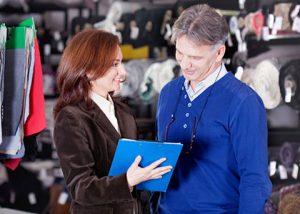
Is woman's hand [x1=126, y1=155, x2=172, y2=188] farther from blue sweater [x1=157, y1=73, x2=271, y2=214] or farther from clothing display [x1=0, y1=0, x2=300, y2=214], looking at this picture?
blue sweater [x1=157, y1=73, x2=271, y2=214]

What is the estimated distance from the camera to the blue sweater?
1653 millimetres

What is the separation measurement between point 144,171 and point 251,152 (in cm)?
36

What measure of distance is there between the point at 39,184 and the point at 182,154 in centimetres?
198

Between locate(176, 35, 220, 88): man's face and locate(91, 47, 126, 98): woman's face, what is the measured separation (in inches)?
9.0

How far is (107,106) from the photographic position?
192cm

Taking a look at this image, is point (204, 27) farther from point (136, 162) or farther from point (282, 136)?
point (282, 136)

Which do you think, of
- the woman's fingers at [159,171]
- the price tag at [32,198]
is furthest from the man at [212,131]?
the price tag at [32,198]

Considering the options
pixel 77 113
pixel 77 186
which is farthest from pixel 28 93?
pixel 77 186

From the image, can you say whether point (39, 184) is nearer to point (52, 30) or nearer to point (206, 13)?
point (52, 30)

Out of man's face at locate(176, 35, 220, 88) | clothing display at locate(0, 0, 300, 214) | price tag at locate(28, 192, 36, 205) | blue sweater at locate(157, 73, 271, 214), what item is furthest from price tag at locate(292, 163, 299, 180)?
price tag at locate(28, 192, 36, 205)

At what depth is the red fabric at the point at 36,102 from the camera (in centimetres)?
198

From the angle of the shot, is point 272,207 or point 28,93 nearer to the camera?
point 28,93

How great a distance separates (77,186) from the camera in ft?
5.70

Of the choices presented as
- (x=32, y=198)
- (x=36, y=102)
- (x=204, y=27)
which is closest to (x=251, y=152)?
(x=204, y=27)
